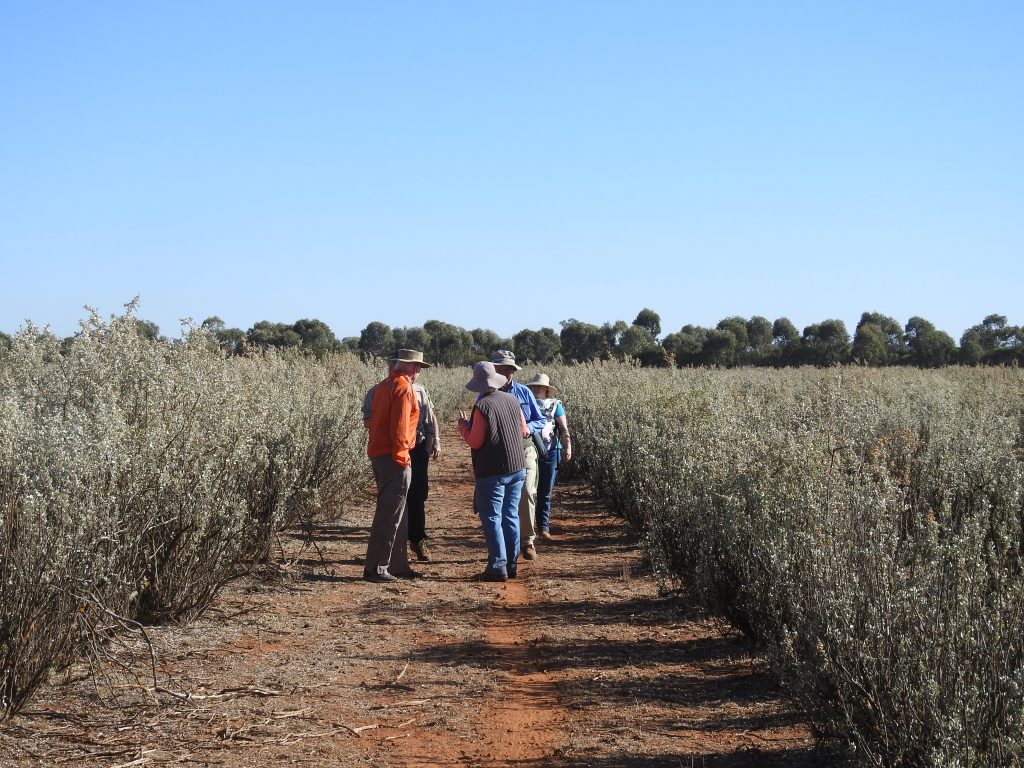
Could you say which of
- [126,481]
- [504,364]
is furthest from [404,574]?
[126,481]

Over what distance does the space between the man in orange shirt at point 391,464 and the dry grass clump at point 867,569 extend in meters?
2.20

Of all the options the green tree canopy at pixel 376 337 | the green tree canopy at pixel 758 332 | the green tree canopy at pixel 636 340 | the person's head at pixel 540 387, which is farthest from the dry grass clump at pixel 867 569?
the green tree canopy at pixel 376 337

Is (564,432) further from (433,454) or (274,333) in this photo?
(274,333)

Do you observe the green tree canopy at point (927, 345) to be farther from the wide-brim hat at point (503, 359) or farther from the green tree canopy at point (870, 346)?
the wide-brim hat at point (503, 359)

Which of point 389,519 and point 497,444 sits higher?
point 497,444

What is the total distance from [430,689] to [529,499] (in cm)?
411

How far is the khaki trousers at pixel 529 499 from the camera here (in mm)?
9547

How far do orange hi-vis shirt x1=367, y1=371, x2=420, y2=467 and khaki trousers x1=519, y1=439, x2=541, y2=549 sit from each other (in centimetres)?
156

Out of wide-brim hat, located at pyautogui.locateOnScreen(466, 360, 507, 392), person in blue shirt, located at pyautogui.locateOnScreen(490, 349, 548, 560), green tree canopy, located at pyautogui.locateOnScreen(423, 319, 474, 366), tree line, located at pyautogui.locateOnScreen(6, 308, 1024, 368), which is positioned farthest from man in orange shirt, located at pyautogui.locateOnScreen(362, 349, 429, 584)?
green tree canopy, located at pyautogui.locateOnScreen(423, 319, 474, 366)

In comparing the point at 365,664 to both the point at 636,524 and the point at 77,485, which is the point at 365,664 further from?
the point at 636,524

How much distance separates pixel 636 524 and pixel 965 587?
6.46 meters

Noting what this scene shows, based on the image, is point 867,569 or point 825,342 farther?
point 825,342

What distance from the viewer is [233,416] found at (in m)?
7.41

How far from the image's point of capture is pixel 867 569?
4.27 metres
